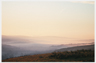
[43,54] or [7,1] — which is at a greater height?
[7,1]

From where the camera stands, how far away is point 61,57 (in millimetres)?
7160

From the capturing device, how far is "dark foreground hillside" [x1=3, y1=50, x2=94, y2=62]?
7090 millimetres

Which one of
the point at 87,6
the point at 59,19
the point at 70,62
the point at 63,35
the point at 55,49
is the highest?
the point at 87,6

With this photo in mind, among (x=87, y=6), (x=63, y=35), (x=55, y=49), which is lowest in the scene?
(x=55, y=49)

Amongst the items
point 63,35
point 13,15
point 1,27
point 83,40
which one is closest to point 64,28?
point 63,35

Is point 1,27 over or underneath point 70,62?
over

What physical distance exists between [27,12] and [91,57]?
346 centimetres

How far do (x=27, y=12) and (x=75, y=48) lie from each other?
267 cm

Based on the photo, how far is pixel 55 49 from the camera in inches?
282

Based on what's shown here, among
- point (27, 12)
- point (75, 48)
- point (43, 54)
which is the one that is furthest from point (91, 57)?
point (27, 12)

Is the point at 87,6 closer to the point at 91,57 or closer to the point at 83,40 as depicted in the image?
the point at 83,40

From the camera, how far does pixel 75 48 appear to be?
7.16m

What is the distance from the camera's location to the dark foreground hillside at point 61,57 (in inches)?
279

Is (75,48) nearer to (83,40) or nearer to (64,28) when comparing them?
(83,40)
